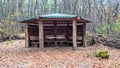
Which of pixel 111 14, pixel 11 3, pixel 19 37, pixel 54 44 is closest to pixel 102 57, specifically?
pixel 54 44

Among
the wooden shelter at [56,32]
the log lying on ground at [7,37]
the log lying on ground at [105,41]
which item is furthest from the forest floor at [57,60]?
the log lying on ground at [7,37]

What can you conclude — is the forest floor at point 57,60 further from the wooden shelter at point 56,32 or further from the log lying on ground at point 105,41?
the wooden shelter at point 56,32

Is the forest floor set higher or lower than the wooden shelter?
lower

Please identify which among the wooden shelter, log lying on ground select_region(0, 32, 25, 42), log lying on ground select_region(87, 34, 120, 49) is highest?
the wooden shelter

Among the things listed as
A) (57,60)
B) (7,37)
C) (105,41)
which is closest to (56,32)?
(105,41)

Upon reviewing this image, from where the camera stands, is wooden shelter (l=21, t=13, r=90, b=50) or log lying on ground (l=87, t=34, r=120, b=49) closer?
log lying on ground (l=87, t=34, r=120, b=49)

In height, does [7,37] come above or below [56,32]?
below

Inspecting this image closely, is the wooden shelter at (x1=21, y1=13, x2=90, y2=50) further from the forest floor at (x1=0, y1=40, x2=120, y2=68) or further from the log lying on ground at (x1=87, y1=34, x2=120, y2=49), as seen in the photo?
the forest floor at (x1=0, y1=40, x2=120, y2=68)

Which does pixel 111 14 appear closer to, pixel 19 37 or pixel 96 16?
pixel 96 16

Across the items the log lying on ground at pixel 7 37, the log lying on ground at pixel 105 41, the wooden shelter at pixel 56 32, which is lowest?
the log lying on ground at pixel 7 37

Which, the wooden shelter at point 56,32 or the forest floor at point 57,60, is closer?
the forest floor at point 57,60

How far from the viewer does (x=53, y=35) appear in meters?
16.3

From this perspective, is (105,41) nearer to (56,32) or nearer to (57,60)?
(56,32)

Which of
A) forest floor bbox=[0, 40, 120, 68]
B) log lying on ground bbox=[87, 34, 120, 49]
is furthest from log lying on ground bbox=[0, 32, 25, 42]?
forest floor bbox=[0, 40, 120, 68]
